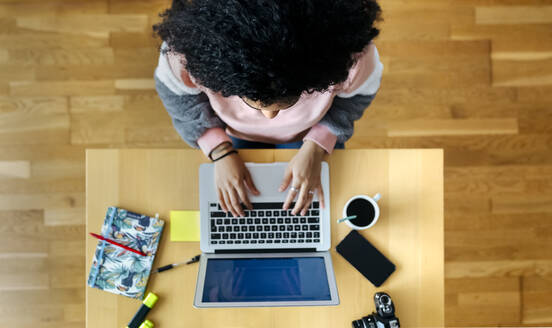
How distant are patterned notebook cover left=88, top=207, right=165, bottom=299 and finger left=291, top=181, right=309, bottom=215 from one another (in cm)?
34

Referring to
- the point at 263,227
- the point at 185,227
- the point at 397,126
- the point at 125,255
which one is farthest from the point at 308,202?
the point at 397,126

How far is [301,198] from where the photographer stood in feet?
2.91

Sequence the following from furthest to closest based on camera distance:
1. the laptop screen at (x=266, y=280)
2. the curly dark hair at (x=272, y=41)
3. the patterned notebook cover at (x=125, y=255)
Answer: the patterned notebook cover at (x=125, y=255) → the laptop screen at (x=266, y=280) → the curly dark hair at (x=272, y=41)

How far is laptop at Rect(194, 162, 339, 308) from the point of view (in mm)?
828

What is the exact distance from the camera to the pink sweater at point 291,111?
805 mm

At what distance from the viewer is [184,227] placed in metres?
0.93

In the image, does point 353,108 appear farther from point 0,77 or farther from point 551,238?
point 0,77

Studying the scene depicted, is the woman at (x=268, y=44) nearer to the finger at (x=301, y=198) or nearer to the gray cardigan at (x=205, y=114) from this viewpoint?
the gray cardigan at (x=205, y=114)

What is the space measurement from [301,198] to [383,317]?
0.34 metres

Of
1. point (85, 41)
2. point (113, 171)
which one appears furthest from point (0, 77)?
point (113, 171)

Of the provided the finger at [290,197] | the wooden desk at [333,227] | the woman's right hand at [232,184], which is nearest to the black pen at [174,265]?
the wooden desk at [333,227]

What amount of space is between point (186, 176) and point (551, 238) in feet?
5.52

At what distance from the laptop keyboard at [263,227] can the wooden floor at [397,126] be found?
2.64ft

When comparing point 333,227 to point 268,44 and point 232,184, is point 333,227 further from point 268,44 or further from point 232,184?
point 268,44
